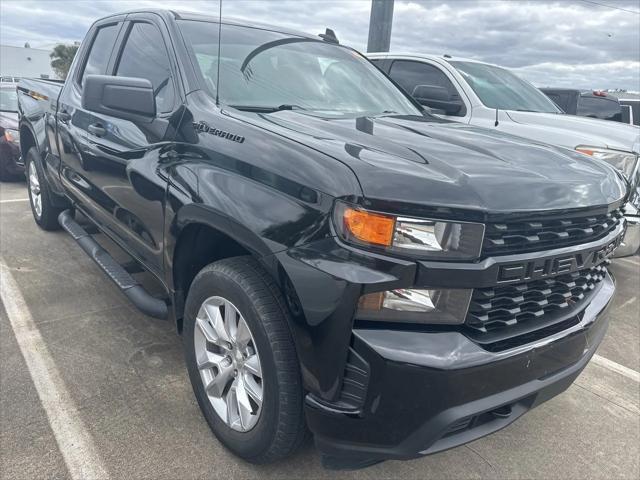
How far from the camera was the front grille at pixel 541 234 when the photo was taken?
1.70 m

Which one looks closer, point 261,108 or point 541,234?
point 541,234

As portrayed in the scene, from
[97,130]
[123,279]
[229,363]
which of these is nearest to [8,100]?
[97,130]

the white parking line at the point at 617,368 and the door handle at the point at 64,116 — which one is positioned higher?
the door handle at the point at 64,116

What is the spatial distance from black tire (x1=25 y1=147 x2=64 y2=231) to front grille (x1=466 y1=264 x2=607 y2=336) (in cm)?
440

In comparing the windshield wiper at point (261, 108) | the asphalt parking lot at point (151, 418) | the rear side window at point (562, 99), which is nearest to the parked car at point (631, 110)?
the rear side window at point (562, 99)

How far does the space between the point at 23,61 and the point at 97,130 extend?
213ft

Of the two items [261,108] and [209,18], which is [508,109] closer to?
[209,18]

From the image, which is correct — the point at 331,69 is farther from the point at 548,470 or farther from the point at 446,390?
the point at 548,470

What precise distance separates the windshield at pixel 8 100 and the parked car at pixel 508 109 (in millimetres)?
6121

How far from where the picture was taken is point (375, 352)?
5.23 feet

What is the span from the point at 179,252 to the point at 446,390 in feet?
4.65

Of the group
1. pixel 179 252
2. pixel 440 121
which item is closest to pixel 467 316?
pixel 179 252

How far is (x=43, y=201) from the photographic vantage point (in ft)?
16.6

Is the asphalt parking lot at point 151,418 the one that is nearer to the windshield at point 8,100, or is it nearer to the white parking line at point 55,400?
the white parking line at point 55,400
